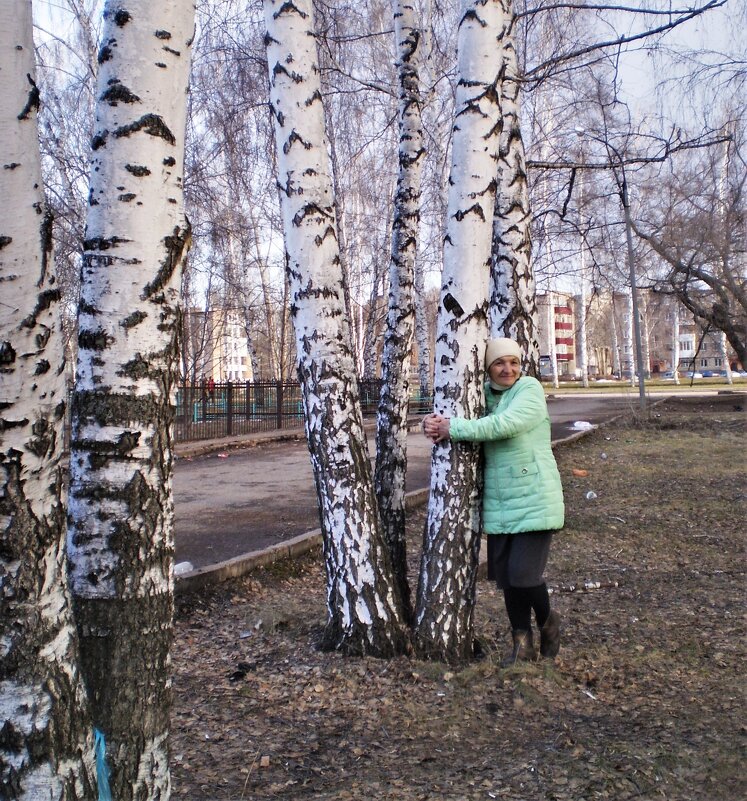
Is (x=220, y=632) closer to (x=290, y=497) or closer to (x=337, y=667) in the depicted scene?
(x=337, y=667)

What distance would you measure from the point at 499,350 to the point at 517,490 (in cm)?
67

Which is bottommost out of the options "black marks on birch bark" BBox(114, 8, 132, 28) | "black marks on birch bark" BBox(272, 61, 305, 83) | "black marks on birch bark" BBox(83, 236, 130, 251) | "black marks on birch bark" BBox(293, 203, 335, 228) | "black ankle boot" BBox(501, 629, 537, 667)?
"black ankle boot" BBox(501, 629, 537, 667)

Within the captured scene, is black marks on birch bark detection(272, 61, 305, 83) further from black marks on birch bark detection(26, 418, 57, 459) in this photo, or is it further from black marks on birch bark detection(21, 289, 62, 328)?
black marks on birch bark detection(26, 418, 57, 459)

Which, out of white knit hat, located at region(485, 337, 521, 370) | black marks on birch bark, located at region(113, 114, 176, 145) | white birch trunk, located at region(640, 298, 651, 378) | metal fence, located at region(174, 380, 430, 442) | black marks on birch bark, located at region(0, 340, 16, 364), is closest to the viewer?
black marks on birch bark, located at region(0, 340, 16, 364)

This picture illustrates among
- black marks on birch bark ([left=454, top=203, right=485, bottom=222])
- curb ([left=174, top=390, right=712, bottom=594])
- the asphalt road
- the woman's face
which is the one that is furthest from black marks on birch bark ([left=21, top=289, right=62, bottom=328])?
the asphalt road

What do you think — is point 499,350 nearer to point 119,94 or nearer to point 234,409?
point 119,94

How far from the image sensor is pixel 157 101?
199cm

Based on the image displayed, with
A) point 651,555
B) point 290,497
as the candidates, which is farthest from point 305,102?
point 290,497

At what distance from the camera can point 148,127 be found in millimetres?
1973

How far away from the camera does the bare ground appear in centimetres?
263

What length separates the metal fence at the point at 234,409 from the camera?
1573 centimetres

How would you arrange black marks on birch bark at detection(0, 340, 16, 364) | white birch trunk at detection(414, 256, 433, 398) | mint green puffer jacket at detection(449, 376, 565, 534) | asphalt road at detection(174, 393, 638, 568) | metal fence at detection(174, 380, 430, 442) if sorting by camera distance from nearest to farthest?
black marks on birch bark at detection(0, 340, 16, 364) → mint green puffer jacket at detection(449, 376, 565, 534) → asphalt road at detection(174, 393, 638, 568) → metal fence at detection(174, 380, 430, 442) → white birch trunk at detection(414, 256, 433, 398)

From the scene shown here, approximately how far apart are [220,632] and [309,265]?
2.18m

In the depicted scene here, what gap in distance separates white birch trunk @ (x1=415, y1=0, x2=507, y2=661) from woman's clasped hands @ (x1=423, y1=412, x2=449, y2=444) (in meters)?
0.07
